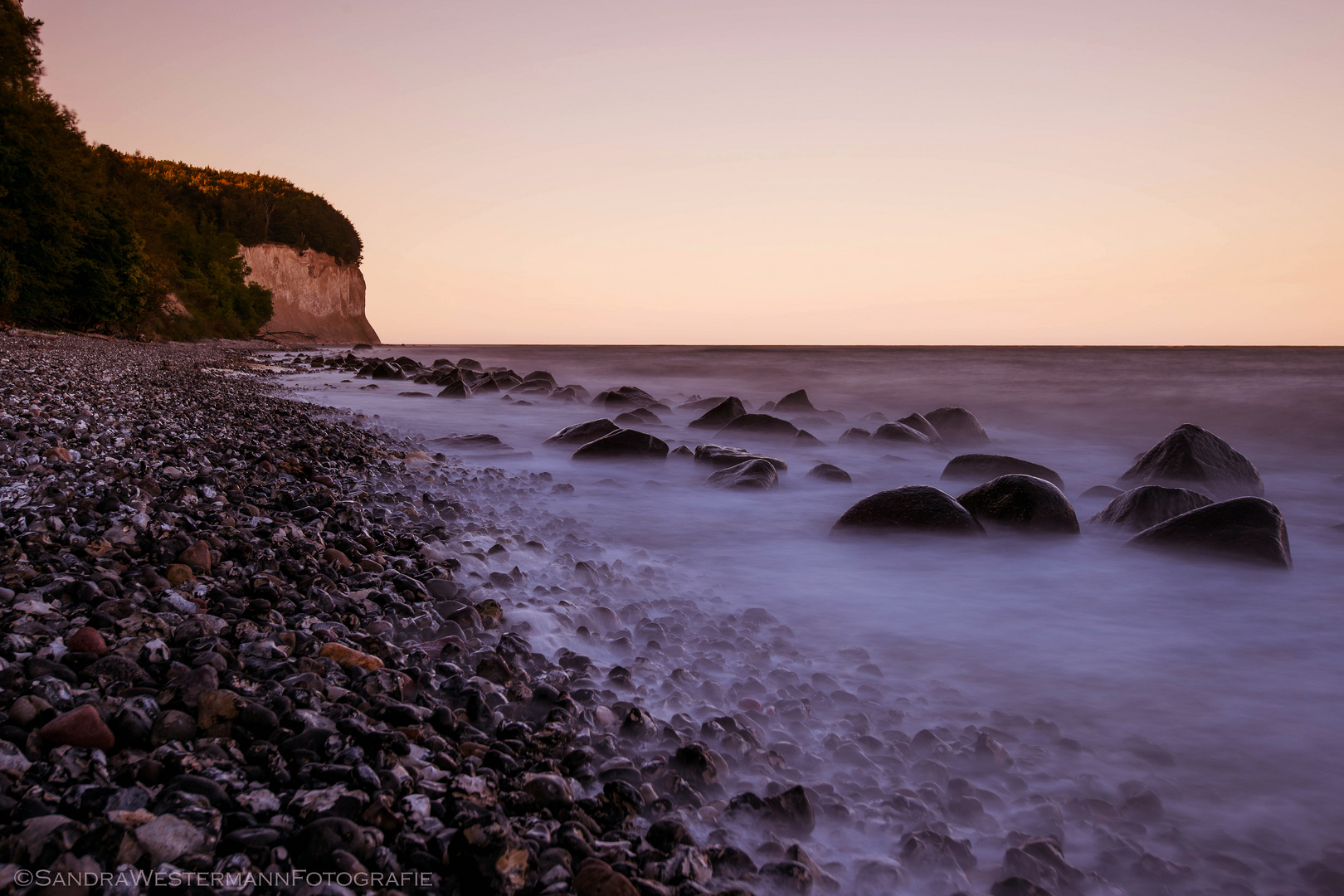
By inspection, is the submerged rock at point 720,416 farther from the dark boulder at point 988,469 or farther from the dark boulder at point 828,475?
the dark boulder at point 988,469

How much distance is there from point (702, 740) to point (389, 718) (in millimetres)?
1079

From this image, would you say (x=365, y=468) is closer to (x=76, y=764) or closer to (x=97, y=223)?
(x=76, y=764)

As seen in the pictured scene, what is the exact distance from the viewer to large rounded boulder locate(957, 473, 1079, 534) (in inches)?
238

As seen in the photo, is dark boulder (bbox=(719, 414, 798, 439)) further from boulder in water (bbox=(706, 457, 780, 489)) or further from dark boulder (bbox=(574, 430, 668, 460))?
boulder in water (bbox=(706, 457, 780, 489))

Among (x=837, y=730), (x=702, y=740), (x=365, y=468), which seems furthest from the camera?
(x=365, y=468)

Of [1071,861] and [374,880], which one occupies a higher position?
[374,880]

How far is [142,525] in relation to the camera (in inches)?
136

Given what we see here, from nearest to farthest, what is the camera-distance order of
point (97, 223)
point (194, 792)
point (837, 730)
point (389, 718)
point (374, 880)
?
1. point (374, 880)
2. point (194, 792)
3. point (389, 718)
4. point (837, 730)
5. point (97, 223)

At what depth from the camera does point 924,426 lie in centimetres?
1293

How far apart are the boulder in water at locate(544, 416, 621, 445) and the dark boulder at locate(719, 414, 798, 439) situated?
3.06 meters

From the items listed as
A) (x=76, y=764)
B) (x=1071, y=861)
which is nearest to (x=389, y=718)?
(x=76, y=764)

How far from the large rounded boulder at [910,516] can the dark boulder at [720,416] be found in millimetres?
7826

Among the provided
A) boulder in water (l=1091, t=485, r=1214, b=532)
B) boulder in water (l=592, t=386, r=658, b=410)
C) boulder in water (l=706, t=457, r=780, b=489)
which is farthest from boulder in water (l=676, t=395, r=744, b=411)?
boulder in water (l=1091, t=485, r=1214, b=532)

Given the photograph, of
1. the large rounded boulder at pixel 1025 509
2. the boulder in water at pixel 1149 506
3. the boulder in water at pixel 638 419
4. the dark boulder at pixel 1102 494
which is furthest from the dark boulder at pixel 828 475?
the boulder in water at pixel 638 419
